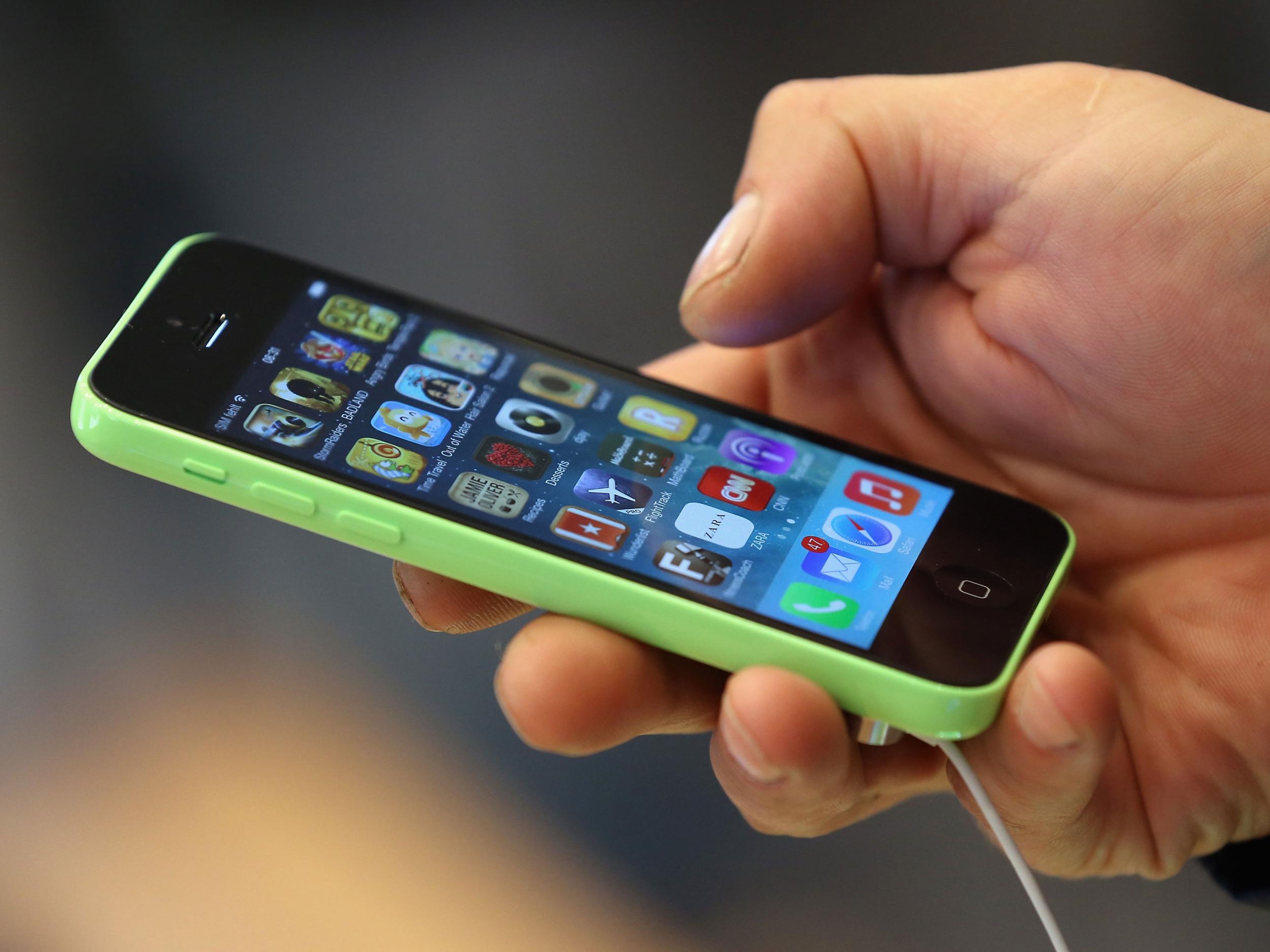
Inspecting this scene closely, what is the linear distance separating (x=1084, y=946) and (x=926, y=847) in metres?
0.11

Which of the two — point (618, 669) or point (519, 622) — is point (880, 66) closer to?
point (519, 622)

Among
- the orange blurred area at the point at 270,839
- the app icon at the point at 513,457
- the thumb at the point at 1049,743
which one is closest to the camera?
the thumb at the point at 1049,743

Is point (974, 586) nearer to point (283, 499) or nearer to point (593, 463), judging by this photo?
point (593, 463)

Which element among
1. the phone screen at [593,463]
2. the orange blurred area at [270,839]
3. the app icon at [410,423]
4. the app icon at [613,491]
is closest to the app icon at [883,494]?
the phone screen at [593,463]

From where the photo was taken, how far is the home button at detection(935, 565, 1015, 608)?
1.74 feet

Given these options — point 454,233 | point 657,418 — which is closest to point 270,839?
point 657,418

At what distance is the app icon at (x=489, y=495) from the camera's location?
1.79 ft

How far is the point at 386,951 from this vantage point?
751 millimetres

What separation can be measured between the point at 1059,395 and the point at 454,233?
576 millimetres

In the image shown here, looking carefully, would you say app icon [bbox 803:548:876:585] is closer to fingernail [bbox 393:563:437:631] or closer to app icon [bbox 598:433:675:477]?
app icon [bbox 598:433:675:477]

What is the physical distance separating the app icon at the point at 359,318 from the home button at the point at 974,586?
0.31 m

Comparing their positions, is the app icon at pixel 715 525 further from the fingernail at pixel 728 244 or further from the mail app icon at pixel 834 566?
the fingernail at pixel 728 244

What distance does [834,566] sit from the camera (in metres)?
0.55

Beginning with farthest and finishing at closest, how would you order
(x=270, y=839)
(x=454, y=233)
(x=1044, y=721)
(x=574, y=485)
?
(x=454, y=233) < (x=270, y=839) < (x=574, y=485) < (x=1044, y=721)
